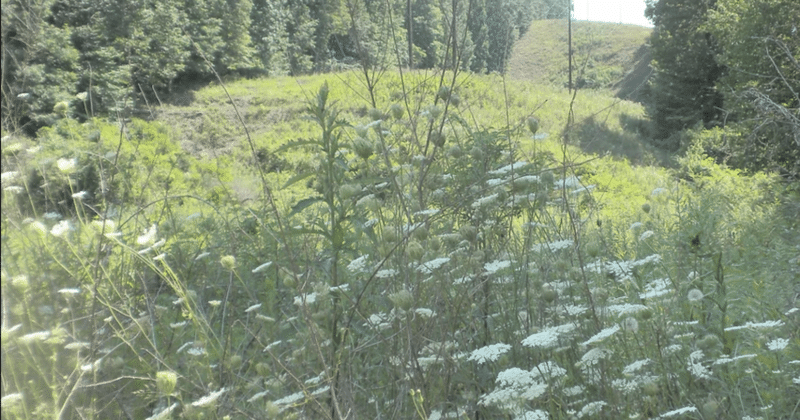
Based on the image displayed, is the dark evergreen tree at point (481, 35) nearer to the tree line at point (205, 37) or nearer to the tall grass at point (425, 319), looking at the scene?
the tree line at point (205, 37)

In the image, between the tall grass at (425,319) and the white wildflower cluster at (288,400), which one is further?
the white wildflower cluster at (288,400)

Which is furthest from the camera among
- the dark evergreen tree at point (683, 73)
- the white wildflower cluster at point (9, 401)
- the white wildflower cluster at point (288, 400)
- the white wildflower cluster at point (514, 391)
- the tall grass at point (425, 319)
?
the dark evergreen tree at point (683, 73)

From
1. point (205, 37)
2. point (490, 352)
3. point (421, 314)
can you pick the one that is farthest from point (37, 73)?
point (205, 37)

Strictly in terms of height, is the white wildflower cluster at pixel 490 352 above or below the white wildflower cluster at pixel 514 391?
above

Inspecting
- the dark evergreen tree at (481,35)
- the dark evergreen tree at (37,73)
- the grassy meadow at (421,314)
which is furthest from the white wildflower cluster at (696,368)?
the dark evergreen tree at (37,73)

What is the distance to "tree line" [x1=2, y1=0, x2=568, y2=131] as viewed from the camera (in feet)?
5.53

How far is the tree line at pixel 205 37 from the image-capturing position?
1686mm

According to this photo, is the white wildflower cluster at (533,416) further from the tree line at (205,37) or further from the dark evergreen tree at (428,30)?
the dark evergreen tree at (428,30)

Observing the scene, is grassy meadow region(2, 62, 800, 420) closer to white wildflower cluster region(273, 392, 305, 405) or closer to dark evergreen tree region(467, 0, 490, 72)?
white wildflower cluster region(273, 392, 305, 405)

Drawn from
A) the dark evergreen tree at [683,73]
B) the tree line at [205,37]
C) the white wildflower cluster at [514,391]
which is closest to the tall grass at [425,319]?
the white wildflower cluster at [514,391]

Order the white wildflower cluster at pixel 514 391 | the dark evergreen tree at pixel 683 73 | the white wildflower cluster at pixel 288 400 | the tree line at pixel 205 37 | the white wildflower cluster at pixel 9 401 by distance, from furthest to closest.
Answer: the dark evergreen tree at pixel 683 73 < the tree line at pixel 205 37 < the white wildflower cluster at pixel 288 400 < the white wildflower cluster at pixel 514 391 < the white wildflower cluster at pixel 9 401

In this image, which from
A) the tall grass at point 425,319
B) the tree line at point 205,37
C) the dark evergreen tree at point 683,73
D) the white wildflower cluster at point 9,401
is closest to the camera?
the white wildflower cluster at point 9,401

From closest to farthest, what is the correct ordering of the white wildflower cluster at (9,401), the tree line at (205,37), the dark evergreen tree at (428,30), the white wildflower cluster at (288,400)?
the white wildflower cluster at (9,401)
the white wildflower cluster at (288,400)
the tree line at (205,37)
the dark evergreen tree at (428,30)

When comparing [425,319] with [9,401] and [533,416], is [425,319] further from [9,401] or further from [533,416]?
[9,401]
